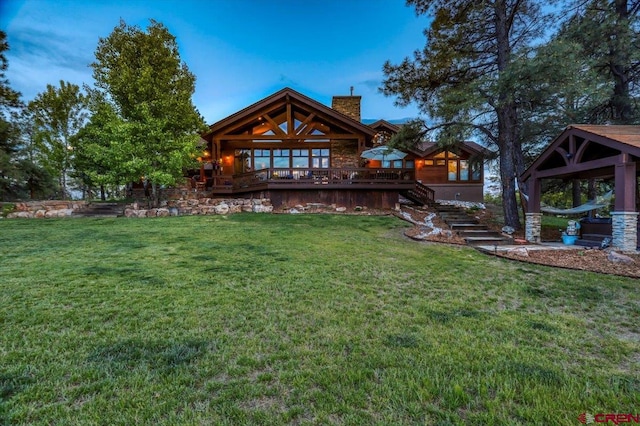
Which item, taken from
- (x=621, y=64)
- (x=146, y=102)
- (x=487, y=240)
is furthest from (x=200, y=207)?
(x=621, y=64)

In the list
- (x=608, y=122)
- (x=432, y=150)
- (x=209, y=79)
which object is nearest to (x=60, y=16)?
(x=209, y=79)

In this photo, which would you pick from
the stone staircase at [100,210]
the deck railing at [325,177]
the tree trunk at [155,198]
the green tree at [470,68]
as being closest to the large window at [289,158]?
the deck railing at [325,177]

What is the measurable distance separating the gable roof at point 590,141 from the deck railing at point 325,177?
583 centimetres

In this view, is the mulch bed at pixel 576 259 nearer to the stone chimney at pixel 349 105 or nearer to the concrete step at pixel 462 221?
the concrete step at pixel 462 221

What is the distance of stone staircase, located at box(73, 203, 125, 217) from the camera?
12375mm

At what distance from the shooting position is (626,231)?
6.79 meters

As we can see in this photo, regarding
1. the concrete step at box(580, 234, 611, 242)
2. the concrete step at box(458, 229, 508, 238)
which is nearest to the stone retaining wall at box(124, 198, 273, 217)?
the concrete step at box(458, 229, 508, 238)

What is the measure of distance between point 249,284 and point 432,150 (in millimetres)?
18543

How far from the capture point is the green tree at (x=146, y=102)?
11602 millimetres

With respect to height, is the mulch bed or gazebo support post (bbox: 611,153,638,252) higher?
gazebo support post (bbox: 611,153,638,252)

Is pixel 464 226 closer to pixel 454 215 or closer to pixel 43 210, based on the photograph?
pixel 454 215

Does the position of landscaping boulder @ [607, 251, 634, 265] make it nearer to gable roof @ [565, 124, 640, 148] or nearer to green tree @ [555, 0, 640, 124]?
gable roof @ [565, 124, 640, 148]

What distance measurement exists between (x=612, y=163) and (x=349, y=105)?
1425 cm

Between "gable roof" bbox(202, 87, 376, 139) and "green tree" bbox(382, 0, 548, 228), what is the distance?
11.4 ft
